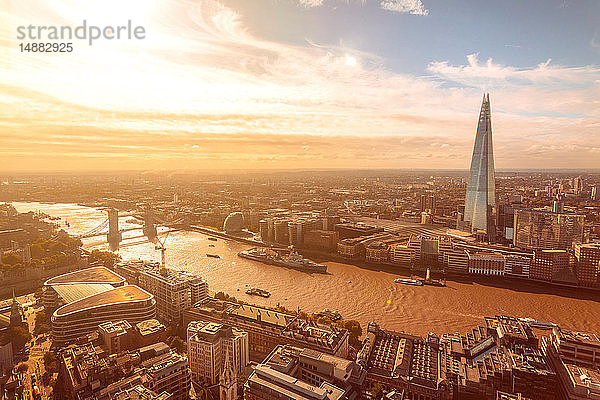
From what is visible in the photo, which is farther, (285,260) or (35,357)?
(285,260)

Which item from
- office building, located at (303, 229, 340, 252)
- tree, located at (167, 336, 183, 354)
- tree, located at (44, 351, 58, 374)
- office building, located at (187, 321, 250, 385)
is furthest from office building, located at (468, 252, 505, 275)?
tree, located at (44, 351, 58, 374)

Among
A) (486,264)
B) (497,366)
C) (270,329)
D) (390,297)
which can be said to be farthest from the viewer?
(486,264)

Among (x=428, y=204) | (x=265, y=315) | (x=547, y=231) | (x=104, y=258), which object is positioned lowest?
(x=104, y=258)

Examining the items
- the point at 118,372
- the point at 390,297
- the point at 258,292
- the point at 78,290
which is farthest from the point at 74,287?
the point at 390,297

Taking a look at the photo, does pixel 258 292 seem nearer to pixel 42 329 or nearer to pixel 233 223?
pixel 42 329

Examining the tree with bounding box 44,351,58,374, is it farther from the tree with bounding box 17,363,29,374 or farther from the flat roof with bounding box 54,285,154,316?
the flat roof with bounding box 54,285,154,316

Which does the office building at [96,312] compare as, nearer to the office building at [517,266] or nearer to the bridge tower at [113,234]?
the bridge tower at [113,234]

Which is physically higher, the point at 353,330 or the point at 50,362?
the point at 353,330

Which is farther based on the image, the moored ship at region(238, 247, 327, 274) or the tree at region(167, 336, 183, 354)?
the moored ship at region(238, 247, 327, 274)

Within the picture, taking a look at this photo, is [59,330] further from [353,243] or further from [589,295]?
[589,295]
